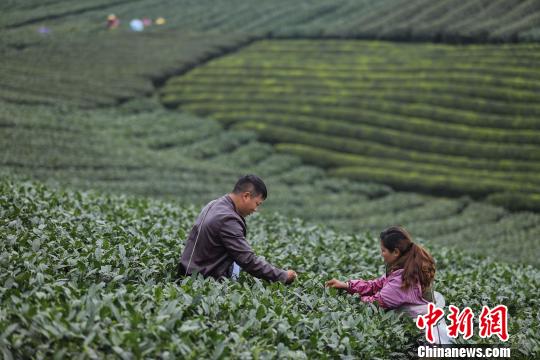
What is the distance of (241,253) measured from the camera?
730 centimetres

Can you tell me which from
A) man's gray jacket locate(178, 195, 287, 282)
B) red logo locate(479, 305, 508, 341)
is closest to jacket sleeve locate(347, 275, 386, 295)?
man's gray jacket locate(178, 195, 287, 282)

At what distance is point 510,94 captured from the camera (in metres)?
37.0

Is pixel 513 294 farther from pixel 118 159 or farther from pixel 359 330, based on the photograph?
pixel 118 159

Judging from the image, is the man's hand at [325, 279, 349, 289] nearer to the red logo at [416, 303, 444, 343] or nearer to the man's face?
the red logo at [416, 303, 444, 343]

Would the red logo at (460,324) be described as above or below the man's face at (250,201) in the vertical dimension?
below

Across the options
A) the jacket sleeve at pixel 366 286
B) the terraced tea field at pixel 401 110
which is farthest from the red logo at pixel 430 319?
the terraced tea field at pixel 401 110

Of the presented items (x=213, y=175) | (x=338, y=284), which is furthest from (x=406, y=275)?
(x=213, y=175)

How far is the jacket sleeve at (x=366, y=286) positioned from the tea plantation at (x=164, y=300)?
15 centimetres

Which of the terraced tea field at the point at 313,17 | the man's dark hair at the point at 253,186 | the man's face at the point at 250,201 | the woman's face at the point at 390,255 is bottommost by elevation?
the woman's face at the point at 390,255

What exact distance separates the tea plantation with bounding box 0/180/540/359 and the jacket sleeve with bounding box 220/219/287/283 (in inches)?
5.9

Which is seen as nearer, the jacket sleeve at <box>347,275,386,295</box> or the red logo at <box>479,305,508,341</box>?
the red logo at <box>479,305,508,341</box>

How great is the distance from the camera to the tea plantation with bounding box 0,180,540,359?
17.3 ft

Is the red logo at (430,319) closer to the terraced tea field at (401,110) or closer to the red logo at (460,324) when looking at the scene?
the red logo at (460,324)

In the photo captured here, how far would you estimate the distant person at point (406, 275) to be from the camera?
23.1 feet
